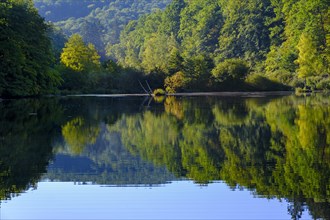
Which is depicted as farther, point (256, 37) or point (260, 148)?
point (256, 37)

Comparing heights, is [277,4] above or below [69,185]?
above

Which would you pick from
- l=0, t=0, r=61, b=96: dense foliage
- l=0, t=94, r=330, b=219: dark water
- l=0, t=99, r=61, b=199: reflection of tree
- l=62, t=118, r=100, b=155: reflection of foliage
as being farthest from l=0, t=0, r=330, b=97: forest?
l=0, t=94, r=330, b=219: dark water

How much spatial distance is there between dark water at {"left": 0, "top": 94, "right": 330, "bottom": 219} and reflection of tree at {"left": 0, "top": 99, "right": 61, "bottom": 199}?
29 millimetres

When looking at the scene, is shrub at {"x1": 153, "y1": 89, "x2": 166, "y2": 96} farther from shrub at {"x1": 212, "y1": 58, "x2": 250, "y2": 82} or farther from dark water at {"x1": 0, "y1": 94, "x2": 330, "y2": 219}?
dark water at {"x1": 0, "y1": 94, "x2": 330, "y2": 219}

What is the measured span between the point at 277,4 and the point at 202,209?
9278 centimetres

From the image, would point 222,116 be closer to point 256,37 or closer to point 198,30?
point 256,37

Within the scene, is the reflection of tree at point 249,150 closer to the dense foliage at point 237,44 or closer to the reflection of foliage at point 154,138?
the reflection of foliage at point 154,138

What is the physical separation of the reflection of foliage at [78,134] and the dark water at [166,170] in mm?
38

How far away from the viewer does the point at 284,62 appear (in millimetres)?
79812

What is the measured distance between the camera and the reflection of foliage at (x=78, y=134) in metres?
17.5

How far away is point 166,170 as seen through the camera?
13500 millimetres

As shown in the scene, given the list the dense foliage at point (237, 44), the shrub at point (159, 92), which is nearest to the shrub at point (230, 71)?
the dense foliage at point (237, 44)

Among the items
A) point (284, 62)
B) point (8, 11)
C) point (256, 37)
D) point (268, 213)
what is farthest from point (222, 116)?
point (256, 37)

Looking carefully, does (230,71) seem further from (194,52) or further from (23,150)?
(23,150)
